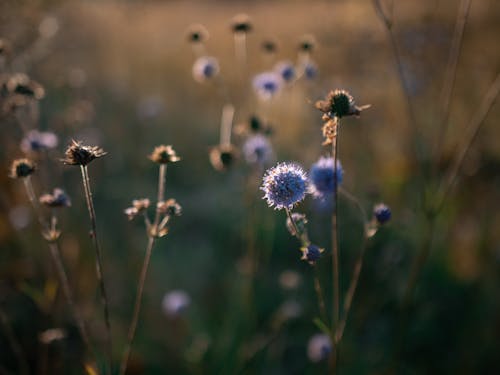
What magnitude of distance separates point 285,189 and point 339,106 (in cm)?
39

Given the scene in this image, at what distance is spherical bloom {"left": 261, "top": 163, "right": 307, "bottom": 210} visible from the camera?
1636 mm

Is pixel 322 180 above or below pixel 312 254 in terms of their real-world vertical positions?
above

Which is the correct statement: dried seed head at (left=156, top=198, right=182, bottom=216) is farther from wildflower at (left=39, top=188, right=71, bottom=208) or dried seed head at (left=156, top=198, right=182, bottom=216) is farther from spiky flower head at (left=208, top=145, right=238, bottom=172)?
spiky flower head at (left=208, top=145, right=238, bottom=172)

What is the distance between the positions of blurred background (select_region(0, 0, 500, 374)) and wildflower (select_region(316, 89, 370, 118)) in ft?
2.62

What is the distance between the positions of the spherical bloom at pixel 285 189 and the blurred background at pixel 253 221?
96 cm

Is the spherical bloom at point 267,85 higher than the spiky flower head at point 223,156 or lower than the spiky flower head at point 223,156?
higher

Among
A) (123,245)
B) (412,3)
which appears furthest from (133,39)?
(412,3)

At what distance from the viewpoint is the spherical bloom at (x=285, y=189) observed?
1636mm

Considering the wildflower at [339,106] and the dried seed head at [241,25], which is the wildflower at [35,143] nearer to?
the dried seed head at [241,25]

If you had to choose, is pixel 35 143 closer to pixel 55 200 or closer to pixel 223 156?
pixel 55 200

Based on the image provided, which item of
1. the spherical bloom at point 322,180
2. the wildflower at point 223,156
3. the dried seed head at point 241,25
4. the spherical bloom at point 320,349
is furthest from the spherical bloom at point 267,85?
the spherical bloom at point 320,349

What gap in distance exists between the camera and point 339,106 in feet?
5.24

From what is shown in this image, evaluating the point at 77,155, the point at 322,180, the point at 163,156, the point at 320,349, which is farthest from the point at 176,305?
the point at 77,155

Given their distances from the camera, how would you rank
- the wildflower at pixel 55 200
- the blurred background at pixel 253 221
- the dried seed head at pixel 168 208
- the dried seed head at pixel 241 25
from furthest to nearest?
the blurred background at pixel 253 221
the dried seed head at pixel 241 25
the wildflower at pixel 55 200
the dried seed head at pixel 168 208
